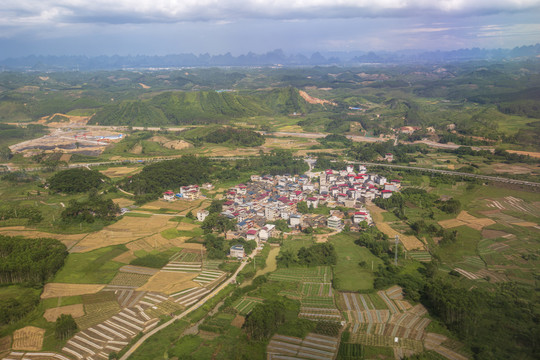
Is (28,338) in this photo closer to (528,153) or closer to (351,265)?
(351,265)

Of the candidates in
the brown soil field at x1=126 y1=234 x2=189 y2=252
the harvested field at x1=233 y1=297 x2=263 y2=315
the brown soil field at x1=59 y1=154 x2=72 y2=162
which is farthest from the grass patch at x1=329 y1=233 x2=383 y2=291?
the brown soil field at x1=59 y1=154 x2=72 y2=162

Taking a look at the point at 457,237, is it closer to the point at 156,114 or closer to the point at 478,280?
the point at 478,280

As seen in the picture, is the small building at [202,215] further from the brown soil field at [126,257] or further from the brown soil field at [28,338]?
the brown soil field at [28,338]

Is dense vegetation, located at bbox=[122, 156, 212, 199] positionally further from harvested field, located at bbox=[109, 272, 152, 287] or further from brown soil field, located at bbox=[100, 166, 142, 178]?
harvested field, located at bbox=[109, 272, 152, 287]

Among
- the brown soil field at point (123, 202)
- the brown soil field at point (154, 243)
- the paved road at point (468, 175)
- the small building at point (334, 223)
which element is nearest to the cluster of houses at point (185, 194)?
the brown soil field at point (123, 202)

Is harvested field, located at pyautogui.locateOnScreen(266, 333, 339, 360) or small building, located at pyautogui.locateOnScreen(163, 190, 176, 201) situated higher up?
harvested field, located at pyautogui.locateOnScreen(266, 333, 339, 360)

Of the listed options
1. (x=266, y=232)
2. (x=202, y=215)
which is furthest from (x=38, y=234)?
(x=266, y=232)
